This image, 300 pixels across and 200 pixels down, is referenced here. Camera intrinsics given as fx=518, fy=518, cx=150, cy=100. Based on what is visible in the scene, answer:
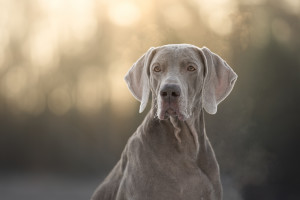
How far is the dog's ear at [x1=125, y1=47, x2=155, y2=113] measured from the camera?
247 inches

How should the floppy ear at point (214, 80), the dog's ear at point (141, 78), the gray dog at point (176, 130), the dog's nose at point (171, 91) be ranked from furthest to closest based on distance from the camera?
the dog's ear at point (141, 78)
the floppy ear at point (214, 80)
the gray dog at point (176, 130)
the dog's nose at point (171, 91)

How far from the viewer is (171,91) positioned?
18.6 feet

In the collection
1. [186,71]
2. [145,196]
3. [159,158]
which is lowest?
[145,196]

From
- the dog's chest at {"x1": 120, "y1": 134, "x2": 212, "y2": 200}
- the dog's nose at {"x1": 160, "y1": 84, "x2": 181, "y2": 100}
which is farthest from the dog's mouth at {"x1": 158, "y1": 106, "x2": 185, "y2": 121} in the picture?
the dog's chest at {"x1": 120, "y1": 134, "x2": 212, "y2": 200}

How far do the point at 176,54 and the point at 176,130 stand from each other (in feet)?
2.91

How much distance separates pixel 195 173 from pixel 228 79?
1263 millimetres

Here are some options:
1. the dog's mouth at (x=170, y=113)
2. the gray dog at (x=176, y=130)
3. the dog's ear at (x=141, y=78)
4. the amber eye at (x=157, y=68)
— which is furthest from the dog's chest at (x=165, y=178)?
the amber eye at (x=157, y=68)

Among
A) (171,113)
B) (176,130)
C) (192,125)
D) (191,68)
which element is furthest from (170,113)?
(191,68)

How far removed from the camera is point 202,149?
619cm

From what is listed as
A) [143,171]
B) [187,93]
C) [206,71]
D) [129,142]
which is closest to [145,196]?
[143,171]

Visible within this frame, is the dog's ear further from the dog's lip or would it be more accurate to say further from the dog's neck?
the dog's lip

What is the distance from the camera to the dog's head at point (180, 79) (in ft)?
18.8

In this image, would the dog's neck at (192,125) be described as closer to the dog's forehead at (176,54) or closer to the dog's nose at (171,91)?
the dog's nose at (171,91)

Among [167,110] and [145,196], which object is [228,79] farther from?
[145,196]
